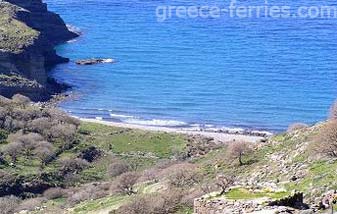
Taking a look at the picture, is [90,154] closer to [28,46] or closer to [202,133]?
[202,133]

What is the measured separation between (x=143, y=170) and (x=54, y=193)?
8423mm

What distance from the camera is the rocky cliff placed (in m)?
118

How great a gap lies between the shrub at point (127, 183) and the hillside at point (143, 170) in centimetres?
10

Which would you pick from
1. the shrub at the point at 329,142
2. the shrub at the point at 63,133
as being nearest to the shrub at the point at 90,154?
the shrub at the point at 63,133

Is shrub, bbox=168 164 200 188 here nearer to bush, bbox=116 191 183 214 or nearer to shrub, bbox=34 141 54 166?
bush, bbox=116 191 183 214

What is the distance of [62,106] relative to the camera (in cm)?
11344

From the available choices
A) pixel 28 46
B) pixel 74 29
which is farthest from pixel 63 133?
pixel 74 29

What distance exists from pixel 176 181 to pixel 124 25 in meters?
128

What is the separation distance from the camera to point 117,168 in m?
74.4

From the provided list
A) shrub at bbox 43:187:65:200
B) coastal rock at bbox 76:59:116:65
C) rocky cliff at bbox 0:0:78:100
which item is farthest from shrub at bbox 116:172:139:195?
coastal rock at bbox 76:59:116:65

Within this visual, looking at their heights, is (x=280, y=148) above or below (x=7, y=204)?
above

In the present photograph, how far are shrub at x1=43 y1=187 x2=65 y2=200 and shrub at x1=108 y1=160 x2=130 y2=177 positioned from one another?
6346mm

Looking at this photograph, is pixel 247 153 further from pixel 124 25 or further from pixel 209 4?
pixel 209 4

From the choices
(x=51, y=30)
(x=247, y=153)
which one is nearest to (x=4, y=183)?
(x=247, y=153)
